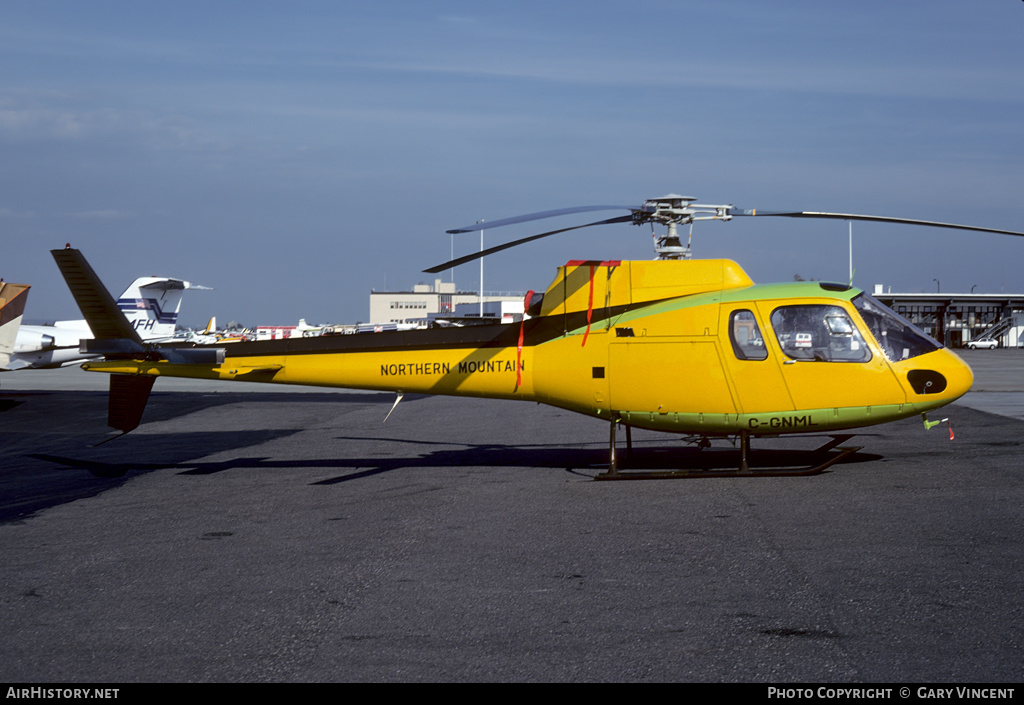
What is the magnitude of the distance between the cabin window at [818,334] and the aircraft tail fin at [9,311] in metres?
21.3

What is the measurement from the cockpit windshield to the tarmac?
5.36 ft

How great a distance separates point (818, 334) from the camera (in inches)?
435

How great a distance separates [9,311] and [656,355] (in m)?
20.1

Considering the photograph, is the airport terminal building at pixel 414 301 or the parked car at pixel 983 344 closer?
the parked car at pixel 983 344

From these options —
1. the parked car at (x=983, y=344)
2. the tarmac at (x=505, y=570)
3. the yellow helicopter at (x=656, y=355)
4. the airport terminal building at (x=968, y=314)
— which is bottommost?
the tarmac at (x=505, y=570)

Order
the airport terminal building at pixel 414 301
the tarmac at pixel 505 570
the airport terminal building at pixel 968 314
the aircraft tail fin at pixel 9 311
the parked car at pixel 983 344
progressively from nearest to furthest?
the tarmac at pixel 505 570, the aircraft tail fin at pixel 9 311, the parked car at pixel 983 344, the airport terminal building at pixel 968 314, the airport terminal building at pixel 414 301

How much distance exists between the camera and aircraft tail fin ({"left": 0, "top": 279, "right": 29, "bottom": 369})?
23484mm

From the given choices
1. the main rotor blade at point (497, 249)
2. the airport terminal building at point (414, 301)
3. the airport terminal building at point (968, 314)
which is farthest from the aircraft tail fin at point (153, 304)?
the airport terminal building at point (414, 301)

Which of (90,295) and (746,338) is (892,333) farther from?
(90,295)

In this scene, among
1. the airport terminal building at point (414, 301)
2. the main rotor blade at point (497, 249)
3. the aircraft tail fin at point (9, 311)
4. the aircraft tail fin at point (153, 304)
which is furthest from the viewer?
the airport terminal building at point (414, 301)

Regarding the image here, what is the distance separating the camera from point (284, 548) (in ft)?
25.6

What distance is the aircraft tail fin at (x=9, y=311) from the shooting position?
77.0ft

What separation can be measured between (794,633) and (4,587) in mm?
5897

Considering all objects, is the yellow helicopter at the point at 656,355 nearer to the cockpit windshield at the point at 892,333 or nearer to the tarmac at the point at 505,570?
the cockpit windshield at the point at 892,333
